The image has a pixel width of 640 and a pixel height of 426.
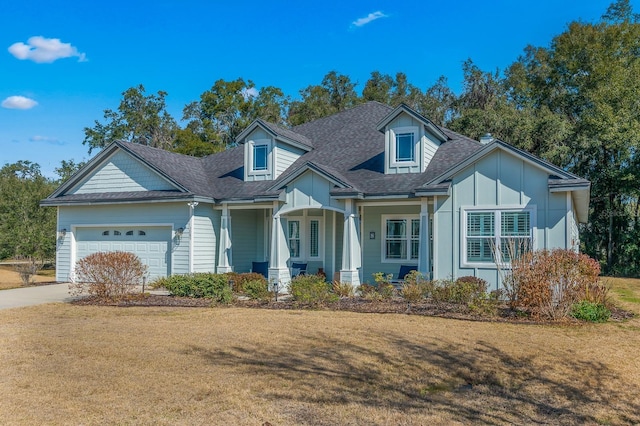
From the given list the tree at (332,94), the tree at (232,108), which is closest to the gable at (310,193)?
the tree at (232,108)

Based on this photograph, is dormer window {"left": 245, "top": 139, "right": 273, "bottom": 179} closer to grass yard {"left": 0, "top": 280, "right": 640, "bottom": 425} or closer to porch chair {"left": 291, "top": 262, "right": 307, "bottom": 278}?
porch chair {"left": 291, "top": 262, "right": 307, "bottom": 278}

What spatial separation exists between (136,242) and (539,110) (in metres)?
25.5

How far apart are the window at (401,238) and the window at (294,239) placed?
333 centimetres

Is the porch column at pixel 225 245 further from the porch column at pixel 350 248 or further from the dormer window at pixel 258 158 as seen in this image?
the porch column at pixel 350 248

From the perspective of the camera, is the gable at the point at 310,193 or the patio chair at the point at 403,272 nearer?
the gable at the point at 310,193

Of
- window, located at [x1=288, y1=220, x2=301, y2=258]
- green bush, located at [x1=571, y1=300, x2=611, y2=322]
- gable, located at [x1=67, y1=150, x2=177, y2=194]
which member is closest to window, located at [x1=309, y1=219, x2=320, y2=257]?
window, located at [x1=288, y1=220, x2=301, y2=258]

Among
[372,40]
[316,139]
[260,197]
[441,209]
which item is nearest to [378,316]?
[441,209]

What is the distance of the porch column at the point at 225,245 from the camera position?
18875mm

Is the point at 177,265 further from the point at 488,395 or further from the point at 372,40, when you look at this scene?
the point at 372,40

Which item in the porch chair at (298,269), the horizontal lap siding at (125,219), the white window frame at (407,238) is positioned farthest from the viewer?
the porch chair at (298,269)

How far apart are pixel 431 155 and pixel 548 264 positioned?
7.56 m

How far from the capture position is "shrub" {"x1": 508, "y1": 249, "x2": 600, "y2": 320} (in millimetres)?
11445

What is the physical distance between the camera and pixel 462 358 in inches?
322

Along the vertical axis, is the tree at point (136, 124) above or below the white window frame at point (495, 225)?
above
